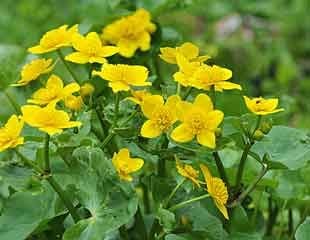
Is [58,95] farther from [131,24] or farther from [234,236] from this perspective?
[131,24]

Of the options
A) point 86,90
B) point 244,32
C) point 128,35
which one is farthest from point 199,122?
point 244,32

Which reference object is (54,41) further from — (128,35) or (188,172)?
(128,35)

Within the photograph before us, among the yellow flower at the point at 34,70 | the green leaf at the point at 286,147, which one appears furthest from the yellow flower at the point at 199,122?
the yellow flower at the point at 34,70

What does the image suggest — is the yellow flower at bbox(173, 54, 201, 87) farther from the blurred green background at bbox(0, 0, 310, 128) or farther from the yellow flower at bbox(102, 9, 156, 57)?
the blurred green background at bbox(0, 0, 310, 128)

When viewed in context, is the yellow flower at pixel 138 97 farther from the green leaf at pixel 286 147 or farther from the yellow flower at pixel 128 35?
the yellow flower at pixel 128 35

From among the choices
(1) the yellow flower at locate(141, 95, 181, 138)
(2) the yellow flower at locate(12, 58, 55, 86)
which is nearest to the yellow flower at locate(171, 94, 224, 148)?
(1) the yellow flower at locate(141, 95, 181, 138)

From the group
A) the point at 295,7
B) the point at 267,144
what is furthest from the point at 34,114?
the point at 295,7

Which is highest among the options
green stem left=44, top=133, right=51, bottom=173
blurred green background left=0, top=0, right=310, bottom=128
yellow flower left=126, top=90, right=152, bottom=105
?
yellow flower left=126, top=90, right=152, bottom=105
